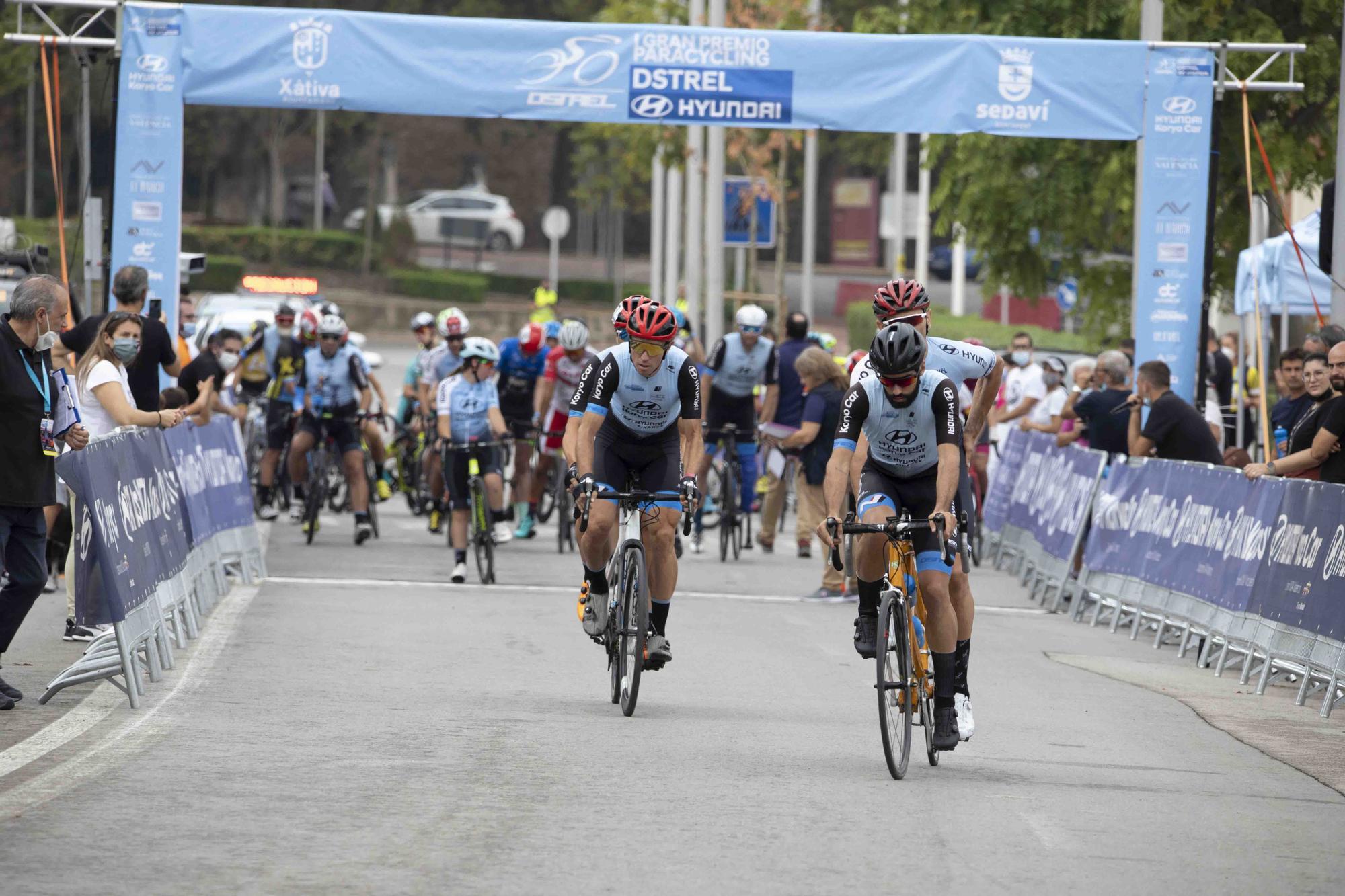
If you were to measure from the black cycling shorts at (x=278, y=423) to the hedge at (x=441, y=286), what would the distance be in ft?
119

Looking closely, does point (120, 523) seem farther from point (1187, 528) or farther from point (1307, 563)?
point (1187, 528)

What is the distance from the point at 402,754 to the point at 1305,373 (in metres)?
7.38

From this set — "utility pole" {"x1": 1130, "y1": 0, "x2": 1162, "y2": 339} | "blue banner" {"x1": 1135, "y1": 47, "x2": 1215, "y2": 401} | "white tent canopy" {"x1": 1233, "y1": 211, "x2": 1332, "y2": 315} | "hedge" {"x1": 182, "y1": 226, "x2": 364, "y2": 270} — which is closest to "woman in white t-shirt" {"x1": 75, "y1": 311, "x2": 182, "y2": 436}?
"blue banner" {"x1": 1135, "y1": 47, "x2": 1215, "y2": 401}

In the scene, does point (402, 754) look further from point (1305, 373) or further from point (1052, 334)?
point (1052, 334)

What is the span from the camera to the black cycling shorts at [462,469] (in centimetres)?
1634

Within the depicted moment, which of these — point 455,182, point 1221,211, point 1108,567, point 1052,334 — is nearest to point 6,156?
point 455,182

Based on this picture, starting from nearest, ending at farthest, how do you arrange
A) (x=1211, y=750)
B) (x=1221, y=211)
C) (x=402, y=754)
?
(x=402, y=754) → (x=1211, y=750) → (x=1221, y=211)

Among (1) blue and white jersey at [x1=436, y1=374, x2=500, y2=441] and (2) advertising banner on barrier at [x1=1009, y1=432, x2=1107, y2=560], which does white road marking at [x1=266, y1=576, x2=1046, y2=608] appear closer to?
(2) advertising banner on barrier at [x1=1009, y1=432, x2=1107, y2=560]

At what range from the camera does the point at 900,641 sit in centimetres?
859

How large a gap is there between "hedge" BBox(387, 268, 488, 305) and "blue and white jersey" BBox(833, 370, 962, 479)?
158 feet

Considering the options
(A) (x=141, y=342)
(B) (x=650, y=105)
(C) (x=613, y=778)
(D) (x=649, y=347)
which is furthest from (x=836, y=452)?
(B) (x=650, y=105)

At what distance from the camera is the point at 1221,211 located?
23672 millimetres

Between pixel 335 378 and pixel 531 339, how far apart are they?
6.69 ft

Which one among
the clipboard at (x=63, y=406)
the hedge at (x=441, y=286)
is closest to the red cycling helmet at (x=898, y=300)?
the clipboard at (x=63, y=406)
